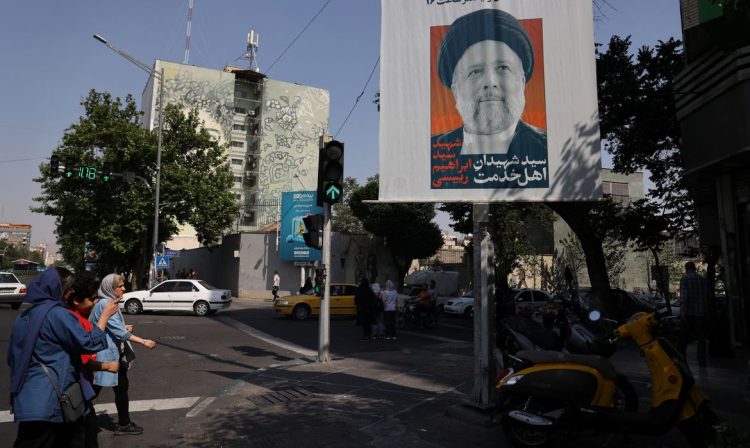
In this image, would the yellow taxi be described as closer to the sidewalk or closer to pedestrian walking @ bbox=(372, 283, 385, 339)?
pedestrian walking @ bbox=(372, 283, 385, 339)

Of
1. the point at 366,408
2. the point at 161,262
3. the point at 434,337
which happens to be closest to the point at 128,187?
the point at 161,262

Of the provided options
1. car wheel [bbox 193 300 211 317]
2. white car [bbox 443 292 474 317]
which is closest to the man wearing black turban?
car wheel [bbox 193 300 211 317]

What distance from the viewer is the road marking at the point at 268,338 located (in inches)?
469

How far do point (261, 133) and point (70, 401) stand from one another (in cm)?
5542

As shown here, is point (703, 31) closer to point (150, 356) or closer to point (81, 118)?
point (150, 356)

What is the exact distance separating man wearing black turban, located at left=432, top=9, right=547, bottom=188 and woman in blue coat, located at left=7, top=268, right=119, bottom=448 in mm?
4509

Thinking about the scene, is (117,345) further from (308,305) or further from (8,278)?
(8,278)

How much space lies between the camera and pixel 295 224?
30.8 meters

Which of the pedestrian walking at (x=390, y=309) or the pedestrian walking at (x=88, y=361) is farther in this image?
the pedestrian walking at (x=390, y=309)

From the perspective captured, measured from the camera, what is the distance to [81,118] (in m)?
28.3

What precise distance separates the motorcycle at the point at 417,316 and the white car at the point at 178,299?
304 inches

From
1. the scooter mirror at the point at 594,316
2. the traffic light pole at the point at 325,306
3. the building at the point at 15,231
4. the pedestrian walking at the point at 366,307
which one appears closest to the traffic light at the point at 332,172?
the traffic light pole at the point at 325,306

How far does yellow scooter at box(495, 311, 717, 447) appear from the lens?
4559 millimetres

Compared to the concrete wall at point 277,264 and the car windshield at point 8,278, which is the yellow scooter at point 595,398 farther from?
the concrete wall at point 277,264
